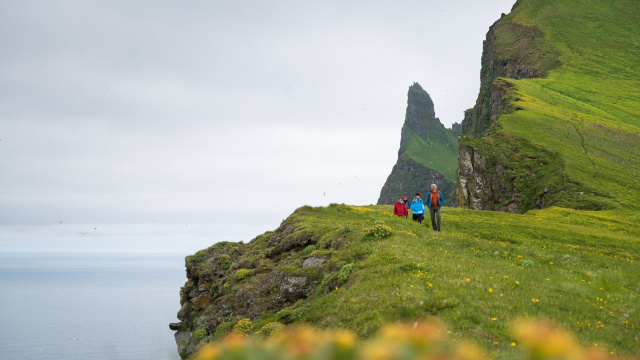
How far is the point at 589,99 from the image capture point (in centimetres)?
10850

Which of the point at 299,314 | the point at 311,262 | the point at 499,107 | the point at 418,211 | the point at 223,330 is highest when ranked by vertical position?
the point at 499,107

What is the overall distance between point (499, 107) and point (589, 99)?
23302mm

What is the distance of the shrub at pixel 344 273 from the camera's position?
16.8 meters

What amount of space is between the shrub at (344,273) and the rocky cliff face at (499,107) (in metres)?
53.9

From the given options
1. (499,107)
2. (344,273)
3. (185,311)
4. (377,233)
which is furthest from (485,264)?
(499,107)

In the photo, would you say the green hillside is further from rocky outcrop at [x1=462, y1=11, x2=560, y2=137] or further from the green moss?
rocky outcrop at [x1=462, y1=11, x2=560, y2=137]

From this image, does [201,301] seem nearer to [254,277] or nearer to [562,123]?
[254,277]

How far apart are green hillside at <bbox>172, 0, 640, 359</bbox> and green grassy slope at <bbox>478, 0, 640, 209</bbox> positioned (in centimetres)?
53

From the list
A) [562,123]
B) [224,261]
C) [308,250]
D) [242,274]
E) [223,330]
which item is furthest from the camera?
[562,123]

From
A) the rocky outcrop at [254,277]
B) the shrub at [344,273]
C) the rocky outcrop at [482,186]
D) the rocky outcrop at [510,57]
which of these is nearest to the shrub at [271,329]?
the rocky outcrop at [254,277]

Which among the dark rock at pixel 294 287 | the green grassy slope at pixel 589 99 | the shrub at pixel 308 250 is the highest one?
the green grassy slope at pixel 589 99

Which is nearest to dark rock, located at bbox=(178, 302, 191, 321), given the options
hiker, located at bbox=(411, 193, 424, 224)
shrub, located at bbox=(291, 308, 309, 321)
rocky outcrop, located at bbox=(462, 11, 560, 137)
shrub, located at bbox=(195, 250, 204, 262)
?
shrub, located at bbox=(195, 250, 204, 262)

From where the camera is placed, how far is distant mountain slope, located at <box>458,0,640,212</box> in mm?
61781

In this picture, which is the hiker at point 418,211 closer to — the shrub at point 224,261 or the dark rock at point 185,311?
the shrub at point 224,261
